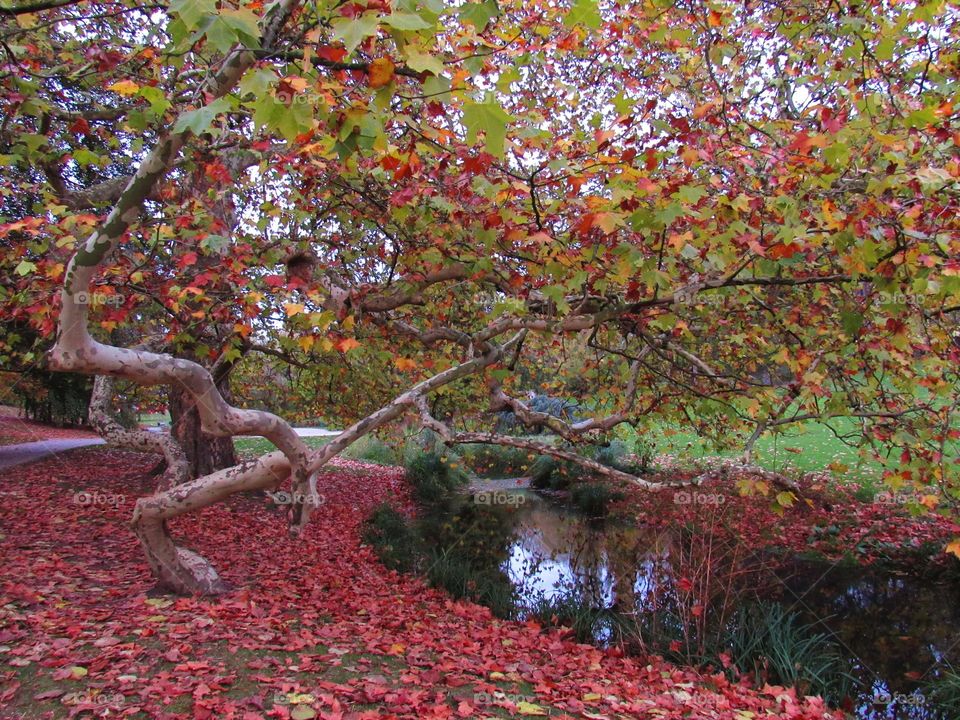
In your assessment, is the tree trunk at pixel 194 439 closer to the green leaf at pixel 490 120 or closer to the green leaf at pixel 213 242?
the green leaf at pixel 213 242

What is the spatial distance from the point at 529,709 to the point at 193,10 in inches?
182

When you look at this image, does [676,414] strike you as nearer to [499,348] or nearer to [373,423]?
[499,348]

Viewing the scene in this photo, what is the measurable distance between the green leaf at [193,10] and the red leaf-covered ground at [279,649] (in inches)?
143

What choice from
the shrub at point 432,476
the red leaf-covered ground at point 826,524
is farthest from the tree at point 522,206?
the shrub at point 432,476

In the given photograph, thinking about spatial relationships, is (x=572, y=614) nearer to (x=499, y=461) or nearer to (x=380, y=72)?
(x=380, y=72)

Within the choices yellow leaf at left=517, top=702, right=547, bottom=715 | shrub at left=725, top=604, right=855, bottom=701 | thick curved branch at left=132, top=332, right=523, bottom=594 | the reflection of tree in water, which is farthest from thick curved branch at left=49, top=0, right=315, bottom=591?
the reflection of tree in water

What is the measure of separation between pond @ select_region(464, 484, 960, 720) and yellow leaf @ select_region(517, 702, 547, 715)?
2.35 meters

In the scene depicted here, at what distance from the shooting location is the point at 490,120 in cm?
242

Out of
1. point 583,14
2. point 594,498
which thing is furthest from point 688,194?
point 594,498

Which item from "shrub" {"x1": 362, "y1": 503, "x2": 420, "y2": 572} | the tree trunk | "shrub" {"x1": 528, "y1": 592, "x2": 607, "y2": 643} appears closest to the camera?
"shrub" {"x1": 528, "y1": 592, "x2": 607, "y2": 643}

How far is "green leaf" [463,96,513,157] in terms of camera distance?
2385mm

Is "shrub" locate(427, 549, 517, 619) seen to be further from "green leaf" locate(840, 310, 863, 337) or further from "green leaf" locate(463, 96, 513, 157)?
"green leaf" locate(463, 96, 513, 157)

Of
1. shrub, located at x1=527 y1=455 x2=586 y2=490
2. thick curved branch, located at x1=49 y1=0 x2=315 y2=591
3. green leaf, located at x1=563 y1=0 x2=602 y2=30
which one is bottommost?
shrub, located at x1=527 y1=455 x2=586 y2=490

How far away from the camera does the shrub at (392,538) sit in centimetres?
946
